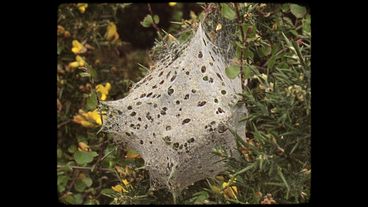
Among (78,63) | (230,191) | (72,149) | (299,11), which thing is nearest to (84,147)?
(72,149)

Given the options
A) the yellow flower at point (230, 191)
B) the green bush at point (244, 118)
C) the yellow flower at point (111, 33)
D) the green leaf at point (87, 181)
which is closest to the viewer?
the green bush at point (244, 118)

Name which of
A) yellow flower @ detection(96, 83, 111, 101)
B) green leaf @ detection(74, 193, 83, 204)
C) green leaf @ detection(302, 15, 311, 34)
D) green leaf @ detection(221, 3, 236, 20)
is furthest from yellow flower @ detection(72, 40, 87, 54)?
green leaf @ detection(302, 15, 311, 34)

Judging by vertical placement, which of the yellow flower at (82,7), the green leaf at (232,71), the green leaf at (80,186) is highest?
the yellow flower at (82,7)

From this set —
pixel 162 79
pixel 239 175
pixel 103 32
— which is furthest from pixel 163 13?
pixel 239 175

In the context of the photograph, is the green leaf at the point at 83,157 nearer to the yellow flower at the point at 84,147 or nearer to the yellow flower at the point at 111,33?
the yellow flower at the point at 84,147

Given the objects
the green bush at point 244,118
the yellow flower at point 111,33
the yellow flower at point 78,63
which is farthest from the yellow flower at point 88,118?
the yellow flower at point 111,33

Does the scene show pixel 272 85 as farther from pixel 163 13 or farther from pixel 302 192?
pixel 163 13

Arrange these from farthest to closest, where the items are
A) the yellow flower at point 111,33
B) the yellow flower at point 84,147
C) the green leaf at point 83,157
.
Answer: the yellow flower at point 111,33 → the yellow flower at point 84,147 → the green leaf at point 83,157

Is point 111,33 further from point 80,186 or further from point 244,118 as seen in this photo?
point 244,118

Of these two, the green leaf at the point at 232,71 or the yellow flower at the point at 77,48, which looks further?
the yellow flower at the point at 77,48
